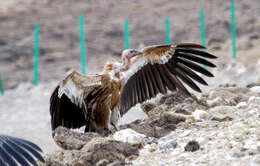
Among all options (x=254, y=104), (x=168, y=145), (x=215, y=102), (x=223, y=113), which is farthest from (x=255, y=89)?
(x=168, y=145)

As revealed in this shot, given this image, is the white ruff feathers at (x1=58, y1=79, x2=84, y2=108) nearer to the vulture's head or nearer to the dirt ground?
the vulture's head

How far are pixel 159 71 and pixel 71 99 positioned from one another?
153cm

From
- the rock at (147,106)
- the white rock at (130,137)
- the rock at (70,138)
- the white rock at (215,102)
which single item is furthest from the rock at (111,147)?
the white rock at (215,102)

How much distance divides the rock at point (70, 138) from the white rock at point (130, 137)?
0.42 m

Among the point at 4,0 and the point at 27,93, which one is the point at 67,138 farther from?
the point at 4,0

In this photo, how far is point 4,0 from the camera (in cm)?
2962

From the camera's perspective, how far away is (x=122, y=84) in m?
8.00

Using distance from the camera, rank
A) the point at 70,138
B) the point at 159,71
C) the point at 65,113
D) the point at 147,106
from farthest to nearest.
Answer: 1. the point at 147,106
2. the point at 159,71
3. the point at 65,113
4. the point at 70,138

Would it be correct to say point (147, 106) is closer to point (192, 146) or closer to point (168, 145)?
point (168, 145)

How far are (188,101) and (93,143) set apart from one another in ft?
8.76

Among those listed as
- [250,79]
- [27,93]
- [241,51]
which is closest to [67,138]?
[250,79]

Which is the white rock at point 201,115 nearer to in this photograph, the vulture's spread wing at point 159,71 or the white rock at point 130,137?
the vulture's spread wing at point 159,71

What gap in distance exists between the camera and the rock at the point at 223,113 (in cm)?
727

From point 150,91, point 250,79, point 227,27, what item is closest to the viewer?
point 150,91
